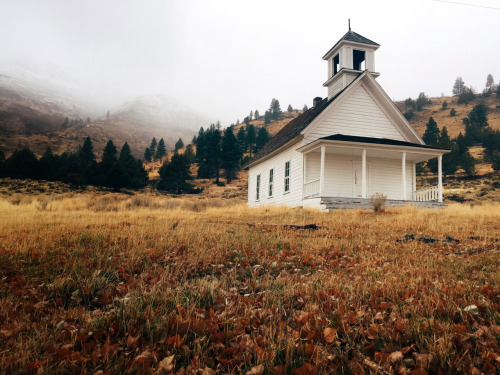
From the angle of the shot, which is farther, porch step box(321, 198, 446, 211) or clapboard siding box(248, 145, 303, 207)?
A: clapboard siding box(248, 145, 303, 207)

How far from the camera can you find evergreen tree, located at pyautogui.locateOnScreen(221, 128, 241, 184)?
60.5 m

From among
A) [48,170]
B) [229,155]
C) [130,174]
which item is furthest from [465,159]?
[48,170]

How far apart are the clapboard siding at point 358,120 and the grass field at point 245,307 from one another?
1324cm

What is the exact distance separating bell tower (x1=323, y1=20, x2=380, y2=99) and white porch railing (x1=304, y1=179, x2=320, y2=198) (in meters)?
7.65

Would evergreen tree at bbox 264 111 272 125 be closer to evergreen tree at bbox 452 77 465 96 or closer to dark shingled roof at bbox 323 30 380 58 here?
evergreen tree at bbox 452 77 465 96

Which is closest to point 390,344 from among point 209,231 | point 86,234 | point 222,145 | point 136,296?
point 136,296

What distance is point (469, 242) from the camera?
6.65 m

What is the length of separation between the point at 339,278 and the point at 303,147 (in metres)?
13.8

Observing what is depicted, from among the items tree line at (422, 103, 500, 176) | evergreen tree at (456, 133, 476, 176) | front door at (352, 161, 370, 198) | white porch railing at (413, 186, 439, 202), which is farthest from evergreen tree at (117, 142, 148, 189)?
evergreen tree at (456, 133, 476, 176)

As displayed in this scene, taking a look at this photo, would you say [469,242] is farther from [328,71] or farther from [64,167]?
[64,167]

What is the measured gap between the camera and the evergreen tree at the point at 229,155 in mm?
60500

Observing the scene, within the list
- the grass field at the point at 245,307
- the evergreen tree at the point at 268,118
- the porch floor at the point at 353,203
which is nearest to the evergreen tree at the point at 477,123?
the porch floor at the point at 353,203

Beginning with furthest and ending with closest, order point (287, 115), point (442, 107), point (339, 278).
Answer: point (287, 115)
point (442, 107)
point (339, 278)

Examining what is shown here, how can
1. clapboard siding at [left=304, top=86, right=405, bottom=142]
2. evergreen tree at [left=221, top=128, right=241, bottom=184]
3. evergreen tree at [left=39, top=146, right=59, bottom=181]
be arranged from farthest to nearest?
evergreen tree at [left=221, top=128, right=241, bottom=184], evergreen tree at [left=39, top=146, right=59, bottom=181], clapboard siding at [left=304, top=86, right=405, bottom=142]
